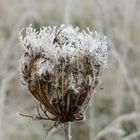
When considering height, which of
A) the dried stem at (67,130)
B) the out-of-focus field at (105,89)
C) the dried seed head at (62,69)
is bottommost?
the dried stem at (67,130)

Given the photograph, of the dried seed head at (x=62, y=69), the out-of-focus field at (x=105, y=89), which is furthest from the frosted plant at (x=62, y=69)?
the out-of-focus field at (x=105, y=89)

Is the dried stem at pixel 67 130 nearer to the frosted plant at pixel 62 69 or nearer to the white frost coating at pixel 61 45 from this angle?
the frosted plant at pixel 62 69

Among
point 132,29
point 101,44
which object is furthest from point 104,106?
point 101,44

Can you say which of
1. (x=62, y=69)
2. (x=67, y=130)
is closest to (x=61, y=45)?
(x=62, y=69)

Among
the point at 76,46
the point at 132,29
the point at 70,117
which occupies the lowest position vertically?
the point at 70,117

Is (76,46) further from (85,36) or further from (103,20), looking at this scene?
(103,20)

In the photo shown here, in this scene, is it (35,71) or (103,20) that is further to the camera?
(103,20)

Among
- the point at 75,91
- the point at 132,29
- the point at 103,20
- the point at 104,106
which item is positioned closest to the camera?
the point at 75,91

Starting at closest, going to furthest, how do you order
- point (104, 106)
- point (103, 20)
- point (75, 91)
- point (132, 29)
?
point (75, 91), point (103, 20), point (104, 106), point (132, 29)

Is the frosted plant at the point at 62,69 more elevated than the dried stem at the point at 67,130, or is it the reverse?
the frosted plant at the point at 62,69
